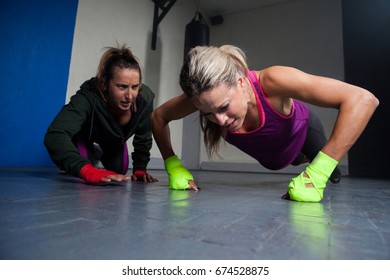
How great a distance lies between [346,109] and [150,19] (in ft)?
11.1

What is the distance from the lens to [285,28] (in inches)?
177

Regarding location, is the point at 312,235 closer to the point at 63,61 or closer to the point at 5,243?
the point at 5,243

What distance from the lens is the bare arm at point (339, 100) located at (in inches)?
35.8

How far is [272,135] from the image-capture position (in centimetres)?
127

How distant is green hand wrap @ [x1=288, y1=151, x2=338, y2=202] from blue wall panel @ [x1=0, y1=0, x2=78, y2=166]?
7.04 ft

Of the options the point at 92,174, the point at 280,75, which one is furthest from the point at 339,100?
the point at 92,174

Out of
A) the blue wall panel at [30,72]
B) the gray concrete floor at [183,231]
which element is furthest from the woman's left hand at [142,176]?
Answer: the blue wall panel at [30,72]

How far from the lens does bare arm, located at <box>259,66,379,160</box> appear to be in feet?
2.98

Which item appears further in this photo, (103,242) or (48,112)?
(48,112)

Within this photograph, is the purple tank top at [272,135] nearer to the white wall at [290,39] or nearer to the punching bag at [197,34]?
the punching bag at [197,34]

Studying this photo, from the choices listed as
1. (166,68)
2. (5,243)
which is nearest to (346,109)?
(5,243)

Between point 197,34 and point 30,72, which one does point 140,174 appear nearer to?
point 30,72

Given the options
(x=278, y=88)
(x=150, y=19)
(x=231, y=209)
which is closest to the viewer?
(x=231, y=209)

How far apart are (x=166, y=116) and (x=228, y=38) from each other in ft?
13.5
